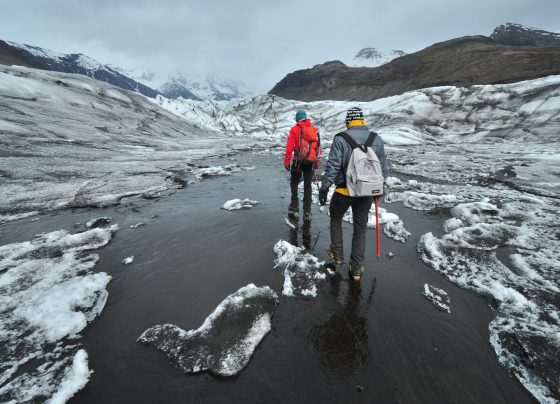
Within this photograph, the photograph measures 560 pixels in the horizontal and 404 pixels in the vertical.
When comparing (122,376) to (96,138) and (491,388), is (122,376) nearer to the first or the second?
(491,388)

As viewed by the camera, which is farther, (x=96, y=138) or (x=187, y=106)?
(x=187, y=106)

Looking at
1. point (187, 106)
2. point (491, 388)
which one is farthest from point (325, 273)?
point (187, 106)

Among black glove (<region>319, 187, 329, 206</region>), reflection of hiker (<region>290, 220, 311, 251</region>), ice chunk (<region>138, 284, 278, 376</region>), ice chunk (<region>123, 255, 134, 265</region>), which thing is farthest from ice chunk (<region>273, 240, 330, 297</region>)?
ice chunk (<region>123, 255, 134, 265</region>)

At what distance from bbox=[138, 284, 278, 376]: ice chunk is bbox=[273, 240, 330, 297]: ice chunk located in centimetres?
50

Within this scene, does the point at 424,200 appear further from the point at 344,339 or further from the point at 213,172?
the point at 213,172

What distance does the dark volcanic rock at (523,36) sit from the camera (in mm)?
126562

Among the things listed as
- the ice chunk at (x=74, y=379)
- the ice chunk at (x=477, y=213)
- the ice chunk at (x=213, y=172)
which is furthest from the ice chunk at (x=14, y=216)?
the ice chunk at (x=477, y=213)

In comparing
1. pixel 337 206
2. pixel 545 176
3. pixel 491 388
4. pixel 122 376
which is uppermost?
pixel 337 206

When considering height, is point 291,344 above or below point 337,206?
below

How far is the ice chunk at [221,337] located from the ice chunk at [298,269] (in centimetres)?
50

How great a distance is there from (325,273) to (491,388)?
2.34 meters

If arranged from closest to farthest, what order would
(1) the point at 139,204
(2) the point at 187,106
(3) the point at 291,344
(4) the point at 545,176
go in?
(3) the point at 291,344 → (1) the point at 139,204 → (4) the point at 545,176 → (2) the point at 187,106

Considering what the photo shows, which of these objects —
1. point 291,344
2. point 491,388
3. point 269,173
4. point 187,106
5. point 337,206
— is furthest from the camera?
point 187,106

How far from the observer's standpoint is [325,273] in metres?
4.43
